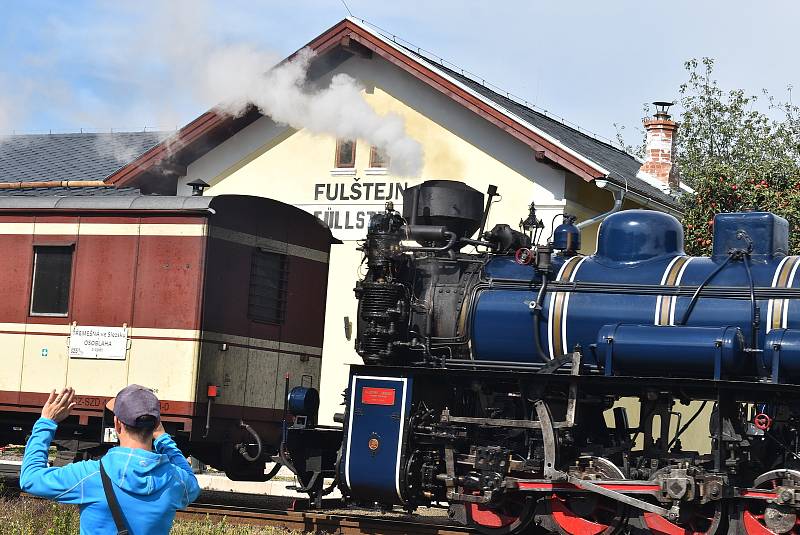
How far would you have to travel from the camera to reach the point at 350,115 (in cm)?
1456

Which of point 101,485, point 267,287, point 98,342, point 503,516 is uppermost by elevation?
point 267,287

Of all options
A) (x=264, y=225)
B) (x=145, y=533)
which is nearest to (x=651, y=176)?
(x=264, y=225)

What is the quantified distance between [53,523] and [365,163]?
1061 cm

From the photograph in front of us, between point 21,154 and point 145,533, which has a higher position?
point 21,154

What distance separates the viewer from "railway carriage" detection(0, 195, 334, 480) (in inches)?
464

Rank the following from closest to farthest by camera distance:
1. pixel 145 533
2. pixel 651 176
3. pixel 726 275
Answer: pixel 145 533 < pixel 726 275 < pixel 651 176

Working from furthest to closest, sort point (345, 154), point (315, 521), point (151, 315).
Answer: point (345, 154) → point (151, 315) → point (315, 521)

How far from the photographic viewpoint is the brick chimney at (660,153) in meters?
22.5

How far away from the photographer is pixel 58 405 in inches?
193

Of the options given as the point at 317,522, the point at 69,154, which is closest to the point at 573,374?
the point at 317,522

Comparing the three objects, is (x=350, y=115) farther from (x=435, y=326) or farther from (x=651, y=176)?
(x=651, y=176)

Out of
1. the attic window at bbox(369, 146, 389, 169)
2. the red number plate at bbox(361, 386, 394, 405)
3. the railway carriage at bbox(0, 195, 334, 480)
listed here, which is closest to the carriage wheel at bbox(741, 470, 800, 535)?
the red number plate at bbox(361, 386, 394, 405)

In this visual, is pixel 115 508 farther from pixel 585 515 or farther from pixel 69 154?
pixel 69 154

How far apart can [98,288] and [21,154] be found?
15.0m
